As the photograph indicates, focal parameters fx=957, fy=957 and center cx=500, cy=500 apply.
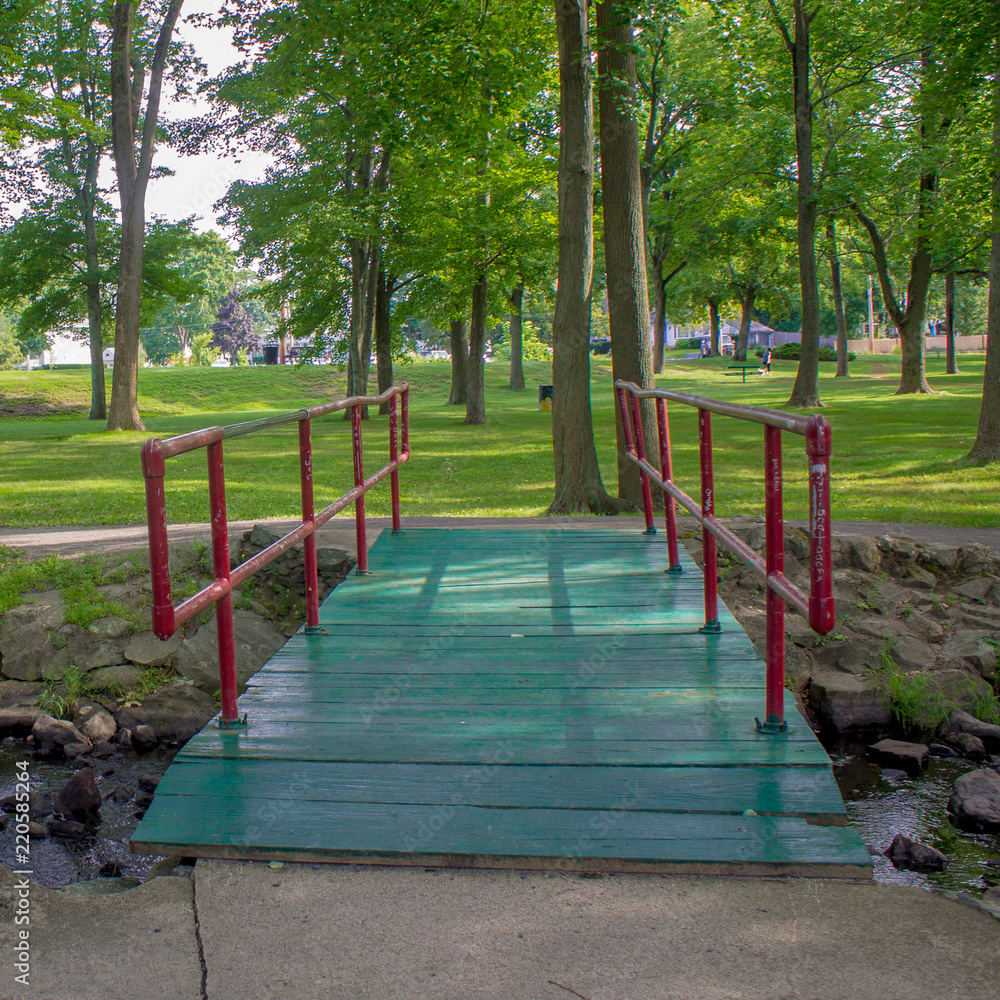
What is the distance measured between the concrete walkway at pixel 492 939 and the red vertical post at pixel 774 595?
97 cm

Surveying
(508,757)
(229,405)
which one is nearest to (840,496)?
(508,757)

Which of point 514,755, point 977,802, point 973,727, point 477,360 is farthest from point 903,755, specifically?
point 477,360

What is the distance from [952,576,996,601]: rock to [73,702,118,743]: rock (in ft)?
21.4

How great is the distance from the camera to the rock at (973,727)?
19.6 feet

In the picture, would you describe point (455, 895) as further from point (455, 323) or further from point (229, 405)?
point (229, 405)

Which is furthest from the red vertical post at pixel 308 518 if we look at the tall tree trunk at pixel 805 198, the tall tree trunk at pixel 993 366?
the tall tree trunk at pixel 805 198

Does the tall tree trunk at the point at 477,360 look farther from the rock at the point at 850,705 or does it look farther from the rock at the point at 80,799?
the rock at the point at 80,799

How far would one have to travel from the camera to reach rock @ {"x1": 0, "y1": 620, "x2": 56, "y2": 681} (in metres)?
7.01

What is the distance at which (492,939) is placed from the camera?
2.71 metres

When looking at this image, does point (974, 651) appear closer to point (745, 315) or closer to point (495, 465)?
point (495, 465)

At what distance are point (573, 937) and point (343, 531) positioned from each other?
656 cm

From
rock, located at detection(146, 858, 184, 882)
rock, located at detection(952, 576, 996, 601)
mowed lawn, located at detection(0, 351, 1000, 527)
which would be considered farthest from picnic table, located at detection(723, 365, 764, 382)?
rock, located at detection(146, 858, 184, 882)

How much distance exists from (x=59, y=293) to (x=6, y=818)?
97.4 feet

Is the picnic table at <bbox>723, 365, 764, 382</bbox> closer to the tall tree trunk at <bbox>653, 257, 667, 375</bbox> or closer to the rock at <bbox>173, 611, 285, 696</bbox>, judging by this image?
the tall tree trunk at <bbox>653, 257, 667, 375</bbox>
